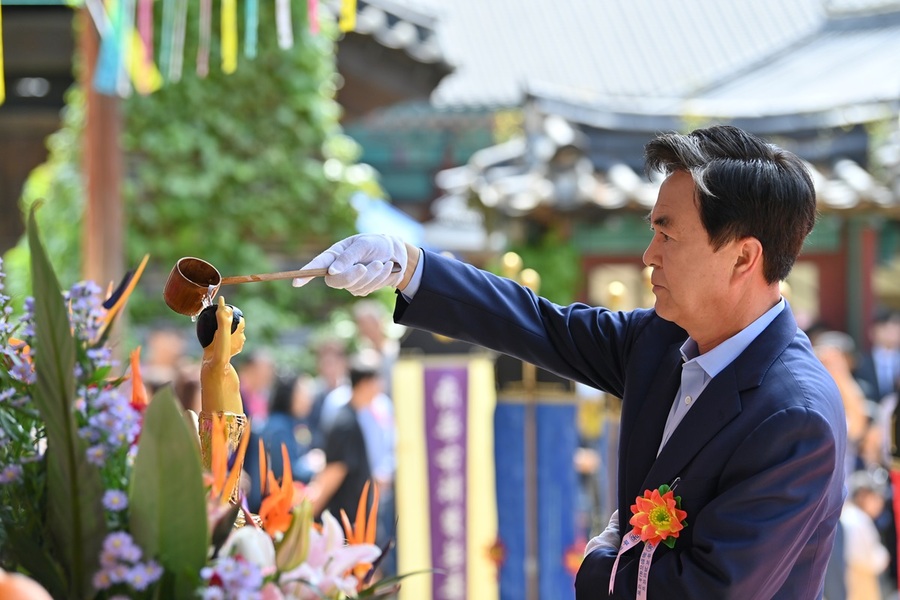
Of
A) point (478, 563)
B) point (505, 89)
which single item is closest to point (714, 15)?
point (505, 89)

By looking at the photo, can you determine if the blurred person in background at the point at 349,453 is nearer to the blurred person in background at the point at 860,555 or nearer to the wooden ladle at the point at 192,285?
the blurred person in background at the point at 860,555

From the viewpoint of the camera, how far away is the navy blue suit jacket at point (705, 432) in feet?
4.97

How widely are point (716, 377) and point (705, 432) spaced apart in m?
0.09

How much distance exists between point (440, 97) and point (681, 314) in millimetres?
10411

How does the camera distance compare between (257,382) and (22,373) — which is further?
(257,382)

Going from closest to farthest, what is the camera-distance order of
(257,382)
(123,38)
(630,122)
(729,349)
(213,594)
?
(213,594) < (729,349) < (123,38) < (257,382) < (630,122)

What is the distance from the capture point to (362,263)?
70.0 inches

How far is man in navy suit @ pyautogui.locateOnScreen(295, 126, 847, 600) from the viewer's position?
152 cm

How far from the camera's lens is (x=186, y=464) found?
1.06 m

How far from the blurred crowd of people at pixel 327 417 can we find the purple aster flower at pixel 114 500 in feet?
9.37

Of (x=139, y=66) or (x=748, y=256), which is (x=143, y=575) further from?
(x=139, y=66)

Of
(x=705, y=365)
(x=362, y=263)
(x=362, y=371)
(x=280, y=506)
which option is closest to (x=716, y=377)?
(x=705, y=365)

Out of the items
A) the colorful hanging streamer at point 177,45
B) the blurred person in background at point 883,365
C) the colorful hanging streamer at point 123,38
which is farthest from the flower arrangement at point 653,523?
the blurred person in background at point 883,365

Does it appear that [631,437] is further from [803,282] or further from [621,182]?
[803,282]
